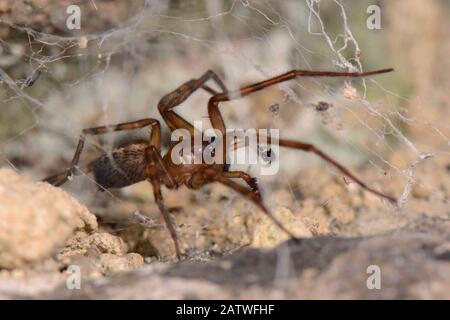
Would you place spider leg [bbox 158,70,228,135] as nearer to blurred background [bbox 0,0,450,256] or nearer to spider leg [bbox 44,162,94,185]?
blurred background [bbox 0,0,450,256]

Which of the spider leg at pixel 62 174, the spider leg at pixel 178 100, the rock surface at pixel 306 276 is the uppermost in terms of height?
the spider leg at pixel 178 100

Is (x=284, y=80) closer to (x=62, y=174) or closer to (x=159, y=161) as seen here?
(x=159, y=161)

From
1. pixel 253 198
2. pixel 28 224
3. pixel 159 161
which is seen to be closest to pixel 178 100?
pixel 159 161

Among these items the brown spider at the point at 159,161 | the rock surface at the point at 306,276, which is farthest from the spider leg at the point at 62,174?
the rock surface at the point at 306,276

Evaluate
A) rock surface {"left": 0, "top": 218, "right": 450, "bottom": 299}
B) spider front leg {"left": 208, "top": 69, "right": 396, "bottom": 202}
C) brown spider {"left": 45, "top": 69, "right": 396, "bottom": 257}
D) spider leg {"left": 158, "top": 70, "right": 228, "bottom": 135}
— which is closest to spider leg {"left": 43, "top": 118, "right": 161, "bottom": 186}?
brown spider {"left": 45, "top": 69, "right": 396, "bottom": 257}

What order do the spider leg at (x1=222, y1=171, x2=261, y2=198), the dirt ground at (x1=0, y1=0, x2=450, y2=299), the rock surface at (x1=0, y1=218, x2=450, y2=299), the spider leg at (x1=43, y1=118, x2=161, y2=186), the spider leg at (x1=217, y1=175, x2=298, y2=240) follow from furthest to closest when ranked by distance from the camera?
the spider leg at (x1=43, y1=118, x2=161, y2=186)
the spider leg at (x1=222, y1=171, x2=261, y2=198)
the spider leg at (x1=217, y1=175, x2=298, y2=240)
the dirt ground at (x1=0, y1=0, x2=450, y2=299)
the rock surface at (x1=0, y1=218, x2=450, y2=299)

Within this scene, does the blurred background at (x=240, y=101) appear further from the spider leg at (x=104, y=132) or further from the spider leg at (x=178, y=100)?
the spider leg at (x=178, y=100)
